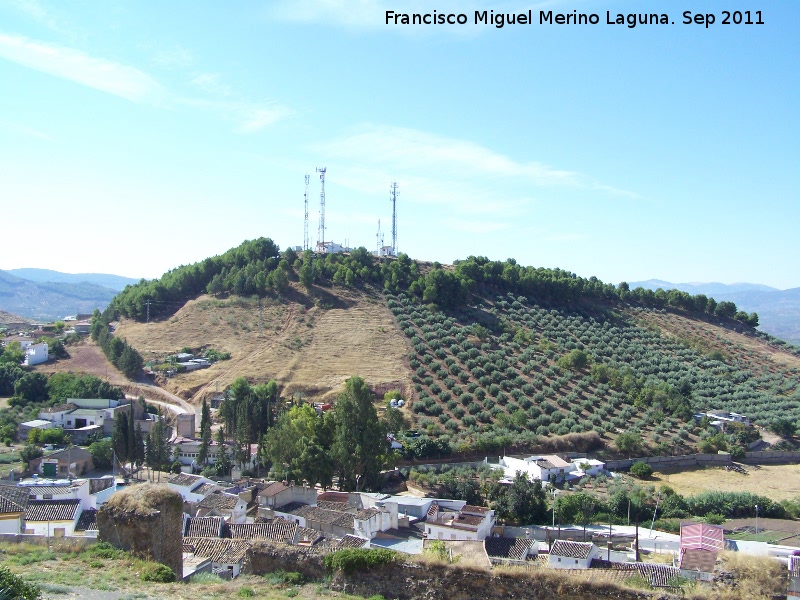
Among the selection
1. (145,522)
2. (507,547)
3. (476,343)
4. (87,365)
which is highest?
(476,343)

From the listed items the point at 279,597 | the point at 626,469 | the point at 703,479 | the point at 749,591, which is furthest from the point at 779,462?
the point at 279,597

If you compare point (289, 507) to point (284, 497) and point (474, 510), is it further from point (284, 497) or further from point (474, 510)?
point (474, 510)

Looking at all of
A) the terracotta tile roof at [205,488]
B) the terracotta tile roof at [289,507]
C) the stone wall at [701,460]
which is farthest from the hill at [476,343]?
the terracotta tile roof at [205,488]

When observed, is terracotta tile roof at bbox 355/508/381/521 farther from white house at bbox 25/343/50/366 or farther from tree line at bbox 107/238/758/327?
white house at bbox 25/343/50/366

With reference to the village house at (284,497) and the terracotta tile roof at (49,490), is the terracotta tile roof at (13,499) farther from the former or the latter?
the village house at (284,497)

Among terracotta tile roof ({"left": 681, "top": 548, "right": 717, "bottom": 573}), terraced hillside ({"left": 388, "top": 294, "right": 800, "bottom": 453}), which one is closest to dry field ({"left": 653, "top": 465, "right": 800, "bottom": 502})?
terraced hillside ({"left": 388, "top": 294, "right": 800, "bottom": 453})

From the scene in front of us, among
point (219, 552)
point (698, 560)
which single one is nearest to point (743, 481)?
point (698, 560)
